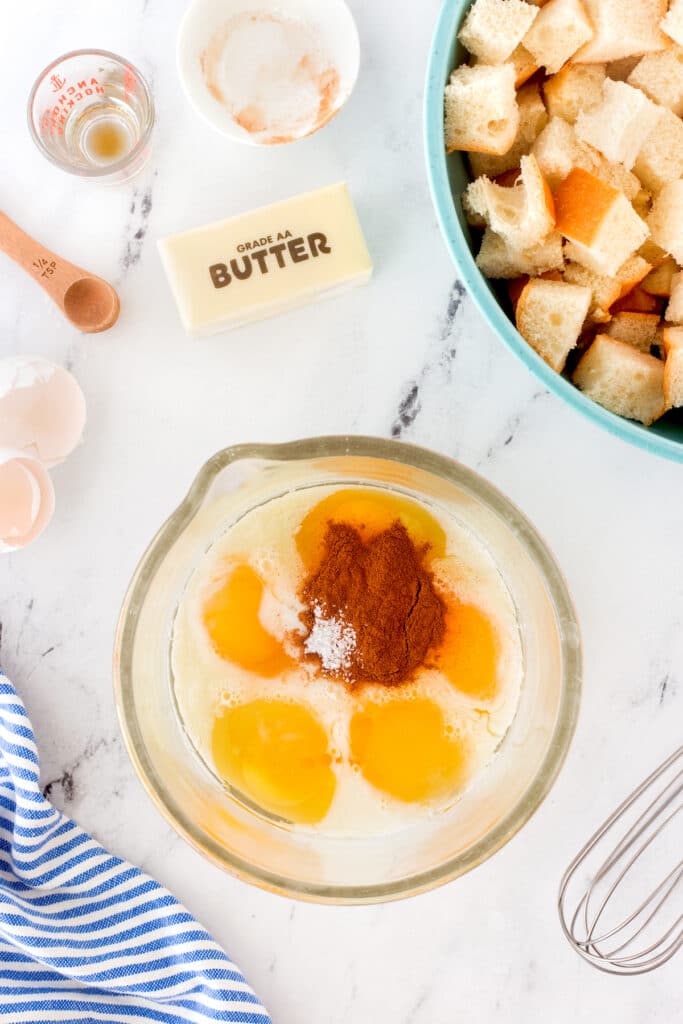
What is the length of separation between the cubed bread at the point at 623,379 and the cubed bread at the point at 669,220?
96mm

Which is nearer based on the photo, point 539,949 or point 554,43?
point 554,43

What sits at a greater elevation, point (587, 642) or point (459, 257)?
point (459, 257)

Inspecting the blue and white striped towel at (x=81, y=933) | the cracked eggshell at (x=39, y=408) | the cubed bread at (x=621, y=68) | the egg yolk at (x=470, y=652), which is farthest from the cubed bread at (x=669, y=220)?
the blue and white striped towel at (x=81, y=933)

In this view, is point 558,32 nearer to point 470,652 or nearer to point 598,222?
point 598,222

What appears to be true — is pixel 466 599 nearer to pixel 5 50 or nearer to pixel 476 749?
pixel 476 749

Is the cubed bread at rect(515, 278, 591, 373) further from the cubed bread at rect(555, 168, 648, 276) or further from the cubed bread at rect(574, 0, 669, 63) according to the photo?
the cubed bread at rect(574, 0, 669, 63)

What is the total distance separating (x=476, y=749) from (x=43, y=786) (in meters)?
0.49

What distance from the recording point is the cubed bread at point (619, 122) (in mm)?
796

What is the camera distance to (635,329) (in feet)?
2.86

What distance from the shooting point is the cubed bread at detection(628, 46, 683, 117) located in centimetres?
82

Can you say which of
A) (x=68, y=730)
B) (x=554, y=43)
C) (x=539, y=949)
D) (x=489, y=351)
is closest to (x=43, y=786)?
(x=68, y=730)

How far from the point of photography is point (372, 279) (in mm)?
991

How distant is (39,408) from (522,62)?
1.95ft

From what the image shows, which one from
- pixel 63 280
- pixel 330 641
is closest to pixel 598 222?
pixel 330 641
